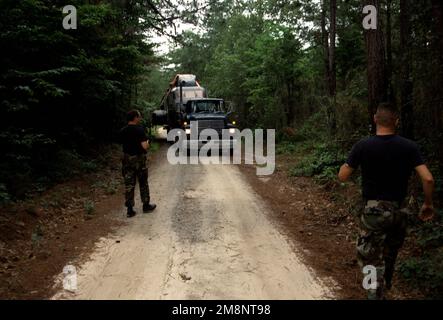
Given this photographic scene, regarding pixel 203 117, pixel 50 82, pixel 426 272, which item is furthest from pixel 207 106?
pixel 426 272

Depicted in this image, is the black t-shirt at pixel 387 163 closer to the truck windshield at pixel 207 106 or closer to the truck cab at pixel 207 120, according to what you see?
the truck cab at pixel 207 120

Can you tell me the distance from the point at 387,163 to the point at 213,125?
43.6 ft

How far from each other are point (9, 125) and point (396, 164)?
8265 millimetres

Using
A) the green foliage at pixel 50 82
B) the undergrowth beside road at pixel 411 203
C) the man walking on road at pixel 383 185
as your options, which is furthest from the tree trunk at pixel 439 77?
the green foliage at pixel 50 82

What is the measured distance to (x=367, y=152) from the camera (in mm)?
4543

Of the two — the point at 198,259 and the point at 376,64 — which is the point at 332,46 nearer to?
the point at 376,64

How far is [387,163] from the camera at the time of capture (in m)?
4.46

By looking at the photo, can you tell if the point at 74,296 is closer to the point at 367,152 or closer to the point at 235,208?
the point at 367,152

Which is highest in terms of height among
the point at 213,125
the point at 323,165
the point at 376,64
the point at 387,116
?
the point at 376,64

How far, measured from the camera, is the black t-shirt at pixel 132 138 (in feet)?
28.4

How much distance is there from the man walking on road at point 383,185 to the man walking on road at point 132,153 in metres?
5.12

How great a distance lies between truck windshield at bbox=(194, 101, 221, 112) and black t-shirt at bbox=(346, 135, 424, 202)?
47.4 ft

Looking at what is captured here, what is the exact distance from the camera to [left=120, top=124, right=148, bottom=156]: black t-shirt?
8656 mm

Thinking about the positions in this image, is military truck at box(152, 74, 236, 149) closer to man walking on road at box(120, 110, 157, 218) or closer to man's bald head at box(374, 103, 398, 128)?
man walking on road at box(120, 110, 157, 218)
